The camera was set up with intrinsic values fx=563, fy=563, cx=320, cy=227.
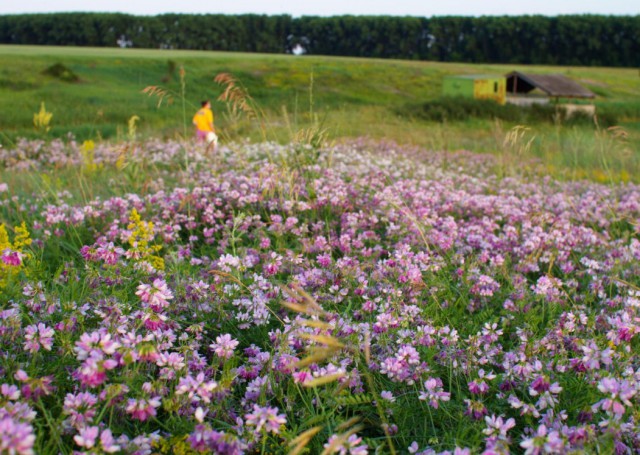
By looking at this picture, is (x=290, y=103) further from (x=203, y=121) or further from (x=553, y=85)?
(x=553, y=85)

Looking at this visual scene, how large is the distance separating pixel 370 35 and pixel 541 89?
50193 mm

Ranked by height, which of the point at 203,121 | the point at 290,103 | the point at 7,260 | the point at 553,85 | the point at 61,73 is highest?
the point at 61,73

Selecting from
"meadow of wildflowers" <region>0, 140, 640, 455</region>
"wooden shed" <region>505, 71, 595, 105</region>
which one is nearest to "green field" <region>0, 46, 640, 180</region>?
"wooden shed" <region>505, 71, 595, 105</region>

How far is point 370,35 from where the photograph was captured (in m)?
76.8

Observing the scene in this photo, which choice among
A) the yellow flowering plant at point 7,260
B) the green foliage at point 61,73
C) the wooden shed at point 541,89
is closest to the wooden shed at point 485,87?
the wooden shed at point 541,89

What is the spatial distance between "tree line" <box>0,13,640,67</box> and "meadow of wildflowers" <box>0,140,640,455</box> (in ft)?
214

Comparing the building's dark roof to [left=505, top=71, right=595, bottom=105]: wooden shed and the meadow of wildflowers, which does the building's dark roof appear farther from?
the meadow of wildflowers

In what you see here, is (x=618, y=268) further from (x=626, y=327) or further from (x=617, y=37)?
(x=617, y=37)

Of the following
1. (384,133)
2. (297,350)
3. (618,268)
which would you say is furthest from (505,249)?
(384,133)

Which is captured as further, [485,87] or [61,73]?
[61,73]

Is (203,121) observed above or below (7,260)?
above

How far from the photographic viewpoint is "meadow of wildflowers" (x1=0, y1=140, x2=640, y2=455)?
6.73ft

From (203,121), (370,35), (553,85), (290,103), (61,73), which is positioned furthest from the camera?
(370,35)

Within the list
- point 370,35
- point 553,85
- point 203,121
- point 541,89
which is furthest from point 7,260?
point 370,35
